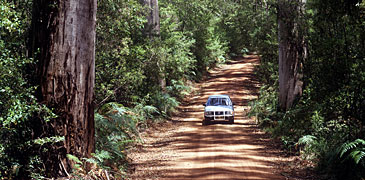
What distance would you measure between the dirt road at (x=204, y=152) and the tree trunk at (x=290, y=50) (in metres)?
2.17

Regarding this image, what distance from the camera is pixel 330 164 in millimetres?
9984

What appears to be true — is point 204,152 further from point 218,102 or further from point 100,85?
point 218,102

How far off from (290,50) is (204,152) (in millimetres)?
6870

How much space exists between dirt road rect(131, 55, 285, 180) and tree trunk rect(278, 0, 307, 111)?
Result: 2.17m

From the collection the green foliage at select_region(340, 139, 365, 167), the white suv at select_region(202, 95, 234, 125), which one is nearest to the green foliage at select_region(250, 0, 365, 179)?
the green foliage at select_region(340, 139, 365, 167)

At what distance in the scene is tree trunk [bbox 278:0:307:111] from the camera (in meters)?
Answer: 16.9

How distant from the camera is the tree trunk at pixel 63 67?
760 cm

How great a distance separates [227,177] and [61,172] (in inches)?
161

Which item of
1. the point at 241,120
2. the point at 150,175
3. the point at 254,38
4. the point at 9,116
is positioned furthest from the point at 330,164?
the point at 254,38

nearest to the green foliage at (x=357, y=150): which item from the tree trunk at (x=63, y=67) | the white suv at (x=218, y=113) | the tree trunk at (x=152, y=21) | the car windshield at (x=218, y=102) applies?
the tree trunk at (x=63, y=67)

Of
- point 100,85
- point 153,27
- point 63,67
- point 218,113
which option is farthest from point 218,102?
point 63,67

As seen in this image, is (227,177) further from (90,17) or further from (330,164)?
(90,17)

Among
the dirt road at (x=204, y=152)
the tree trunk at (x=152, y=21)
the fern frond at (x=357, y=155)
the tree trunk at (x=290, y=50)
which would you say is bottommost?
the dirt road at (x=204, y=152)

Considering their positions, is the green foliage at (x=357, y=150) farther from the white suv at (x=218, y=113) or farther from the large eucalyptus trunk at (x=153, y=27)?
the large eucalyptus trunk at (x=153, y=27)
